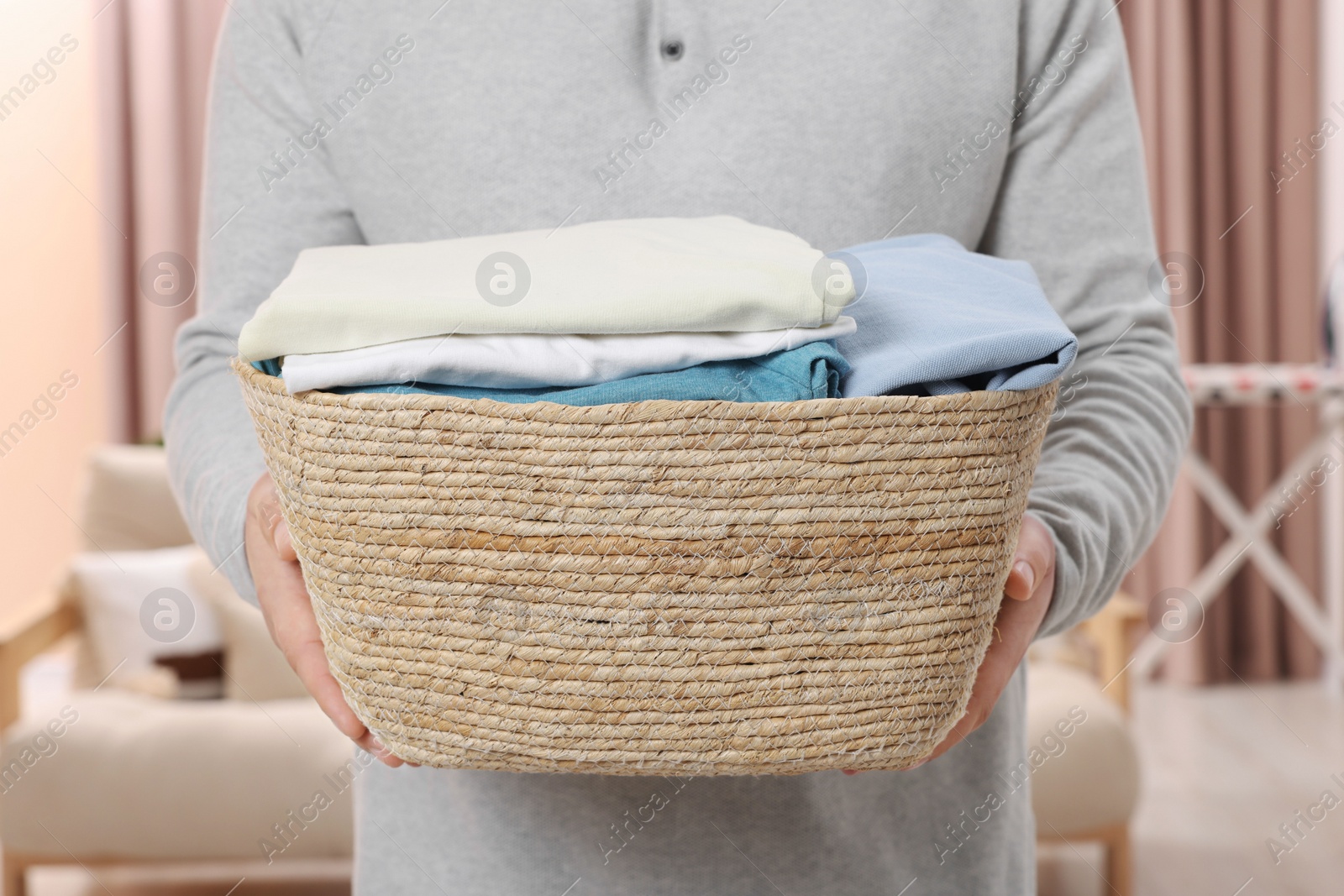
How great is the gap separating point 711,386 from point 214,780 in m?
1.55

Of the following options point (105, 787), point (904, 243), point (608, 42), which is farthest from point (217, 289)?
point (105, 787)

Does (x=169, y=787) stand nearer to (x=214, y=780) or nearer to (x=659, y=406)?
(x=214, y=780)

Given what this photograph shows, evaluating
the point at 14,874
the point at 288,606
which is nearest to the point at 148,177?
the point at 14,874

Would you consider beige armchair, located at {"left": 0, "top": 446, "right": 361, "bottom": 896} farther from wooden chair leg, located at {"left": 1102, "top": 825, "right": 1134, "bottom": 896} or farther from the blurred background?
wooden chair leg, located at {"left": 1102, "top": 825, "right": 1134, "bottom": 896}

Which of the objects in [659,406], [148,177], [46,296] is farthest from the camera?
[46,296]

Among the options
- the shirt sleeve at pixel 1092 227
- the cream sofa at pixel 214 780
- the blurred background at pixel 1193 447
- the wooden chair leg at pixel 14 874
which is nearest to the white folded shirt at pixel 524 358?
the shirt sleeve at pixel 1092 227

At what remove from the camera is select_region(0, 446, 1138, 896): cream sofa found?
1684 millimetres

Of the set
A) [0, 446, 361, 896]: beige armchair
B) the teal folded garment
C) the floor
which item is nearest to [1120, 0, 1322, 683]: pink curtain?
the floor

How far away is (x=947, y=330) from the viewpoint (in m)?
0.42

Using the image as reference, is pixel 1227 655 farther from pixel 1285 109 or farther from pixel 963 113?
pixel 963 113

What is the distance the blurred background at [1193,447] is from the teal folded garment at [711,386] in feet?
5.24

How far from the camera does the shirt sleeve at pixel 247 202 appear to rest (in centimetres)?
63

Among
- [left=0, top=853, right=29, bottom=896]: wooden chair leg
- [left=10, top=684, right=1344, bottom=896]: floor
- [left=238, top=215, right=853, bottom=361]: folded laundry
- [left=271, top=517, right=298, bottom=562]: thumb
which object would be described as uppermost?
[left=238, top=215, right=853, bottom=361]: folded laundry

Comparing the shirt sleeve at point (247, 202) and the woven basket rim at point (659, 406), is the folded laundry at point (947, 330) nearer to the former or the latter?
the woven basket rim at point (659, 406)
